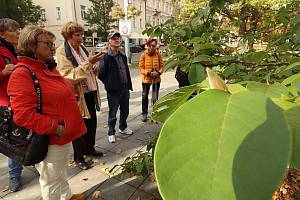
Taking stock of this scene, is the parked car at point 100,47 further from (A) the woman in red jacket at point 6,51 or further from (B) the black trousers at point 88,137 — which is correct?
(A) the woman in red jacket at point 6,51

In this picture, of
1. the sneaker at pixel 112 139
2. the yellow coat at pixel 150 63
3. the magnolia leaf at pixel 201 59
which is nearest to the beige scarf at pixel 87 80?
the sneaker at pixel 112 139

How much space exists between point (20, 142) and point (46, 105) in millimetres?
502

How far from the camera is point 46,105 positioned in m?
2.61

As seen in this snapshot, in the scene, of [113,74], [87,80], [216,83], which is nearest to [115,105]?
[113,74]

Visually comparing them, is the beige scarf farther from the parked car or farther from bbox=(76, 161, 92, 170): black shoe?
bbox=(76, 161, 92, 170): black shoe

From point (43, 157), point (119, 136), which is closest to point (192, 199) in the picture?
point (43, 157)

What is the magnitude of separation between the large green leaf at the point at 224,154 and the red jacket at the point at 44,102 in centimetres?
234

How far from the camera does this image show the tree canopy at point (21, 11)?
102 ft

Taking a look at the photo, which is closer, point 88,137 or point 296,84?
point 296,84

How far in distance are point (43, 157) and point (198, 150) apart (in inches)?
106

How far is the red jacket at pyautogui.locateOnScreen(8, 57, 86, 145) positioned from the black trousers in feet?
3.93

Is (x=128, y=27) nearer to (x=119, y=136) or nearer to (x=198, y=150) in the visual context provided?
(x=119, y=136)

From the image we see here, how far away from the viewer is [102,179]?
4086 mm

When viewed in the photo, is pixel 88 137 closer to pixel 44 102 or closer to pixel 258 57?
pixel 44 102
